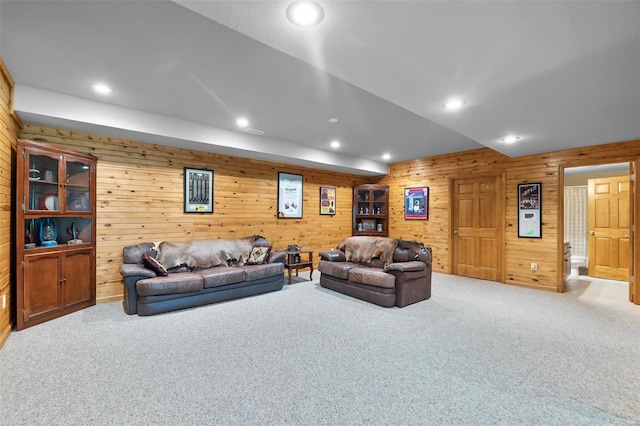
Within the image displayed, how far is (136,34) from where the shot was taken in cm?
222

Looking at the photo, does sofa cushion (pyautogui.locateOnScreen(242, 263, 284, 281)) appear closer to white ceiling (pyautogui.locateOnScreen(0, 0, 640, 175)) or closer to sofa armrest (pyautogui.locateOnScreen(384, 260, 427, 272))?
sofa armrest (pyautogui.locateOnScreen(384, 260, 427, 272))

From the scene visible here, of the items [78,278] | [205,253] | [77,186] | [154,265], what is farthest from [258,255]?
[77,186]

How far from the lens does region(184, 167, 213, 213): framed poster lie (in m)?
4.97

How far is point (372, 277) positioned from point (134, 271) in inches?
124

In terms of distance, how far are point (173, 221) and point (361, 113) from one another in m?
3.47

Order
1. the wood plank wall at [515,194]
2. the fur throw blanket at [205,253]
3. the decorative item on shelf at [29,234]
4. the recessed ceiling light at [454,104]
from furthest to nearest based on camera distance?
1. the wood plank wall at [515,194]
2. the fur throw blanket at [205,253]
3. the decorative item on shelf at [29,234]
4. the recessed ceiling light at [454,104]

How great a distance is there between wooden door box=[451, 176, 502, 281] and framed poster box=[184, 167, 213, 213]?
199 inches

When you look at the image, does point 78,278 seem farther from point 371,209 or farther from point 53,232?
point 371,209

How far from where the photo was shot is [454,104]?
2.89 metres

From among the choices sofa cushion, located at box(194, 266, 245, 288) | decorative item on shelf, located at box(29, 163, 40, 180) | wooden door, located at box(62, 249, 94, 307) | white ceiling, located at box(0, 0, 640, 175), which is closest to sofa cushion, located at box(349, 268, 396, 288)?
sofa cushion, located at box(194, 266, 245, 288)

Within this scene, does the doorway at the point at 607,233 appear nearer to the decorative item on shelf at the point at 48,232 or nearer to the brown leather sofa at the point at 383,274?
the brown leather sofa at the point at 383,274

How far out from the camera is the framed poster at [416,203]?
22.1ft

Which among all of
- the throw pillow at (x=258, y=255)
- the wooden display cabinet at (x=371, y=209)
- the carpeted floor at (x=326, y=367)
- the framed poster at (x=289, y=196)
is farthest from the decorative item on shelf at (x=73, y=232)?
the wooden display cabinet at (x=371, y=209)

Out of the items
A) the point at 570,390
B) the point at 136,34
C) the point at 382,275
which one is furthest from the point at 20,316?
the point at 570,390
